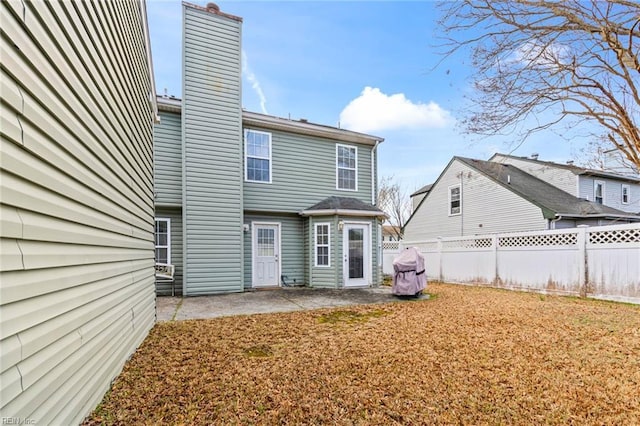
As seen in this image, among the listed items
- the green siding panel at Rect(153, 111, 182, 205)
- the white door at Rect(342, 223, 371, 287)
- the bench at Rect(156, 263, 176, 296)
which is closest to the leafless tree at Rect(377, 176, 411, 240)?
the white door at Rect(342, 223, 371, 287)

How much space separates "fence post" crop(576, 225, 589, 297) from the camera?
802cm

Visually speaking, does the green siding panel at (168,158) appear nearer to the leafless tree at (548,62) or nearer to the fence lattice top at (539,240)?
the leafless tree at (548,62)

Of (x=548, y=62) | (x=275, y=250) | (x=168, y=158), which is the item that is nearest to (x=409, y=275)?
(x=275, y=250)

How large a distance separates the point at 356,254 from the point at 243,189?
3996mm

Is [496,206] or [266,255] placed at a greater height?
[496,206]

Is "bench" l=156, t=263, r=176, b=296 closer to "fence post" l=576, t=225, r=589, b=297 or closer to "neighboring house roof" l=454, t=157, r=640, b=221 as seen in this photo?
"fence post" l=576, t=225, r=589, b=297

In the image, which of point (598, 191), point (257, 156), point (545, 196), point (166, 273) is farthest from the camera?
point (598, 191)

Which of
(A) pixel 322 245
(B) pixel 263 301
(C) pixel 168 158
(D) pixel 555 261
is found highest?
(C) pixel 168 158

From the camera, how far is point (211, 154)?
28.5 ft

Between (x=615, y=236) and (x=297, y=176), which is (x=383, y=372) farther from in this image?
(x=615, y=236)

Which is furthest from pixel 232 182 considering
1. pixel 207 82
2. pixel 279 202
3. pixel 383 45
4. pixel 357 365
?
pixel 357 365

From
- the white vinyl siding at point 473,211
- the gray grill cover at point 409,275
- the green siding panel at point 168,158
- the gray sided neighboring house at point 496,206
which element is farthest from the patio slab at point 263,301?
the white vinyl siding at point 473,211

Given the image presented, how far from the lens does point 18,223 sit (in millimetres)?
1476

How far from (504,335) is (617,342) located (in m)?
1.40
